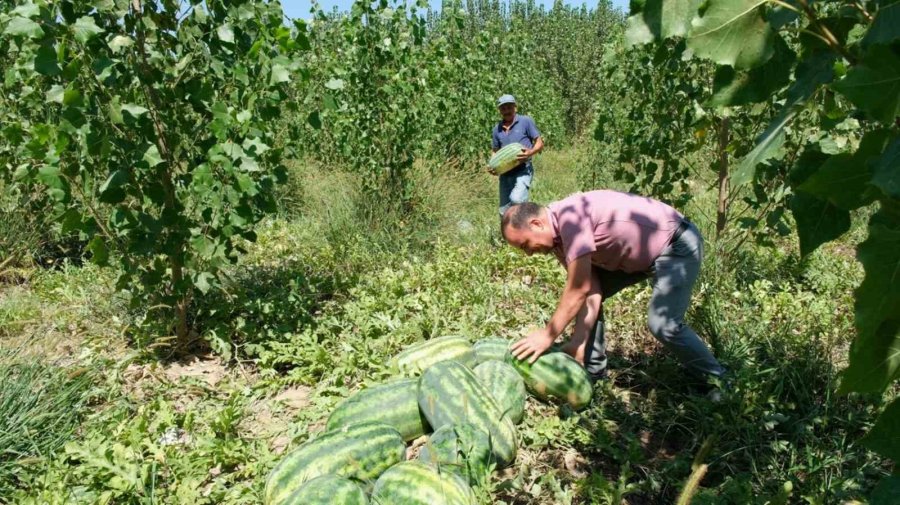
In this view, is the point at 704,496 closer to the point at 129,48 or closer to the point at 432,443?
the point at 432,443

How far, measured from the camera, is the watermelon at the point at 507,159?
271 inches

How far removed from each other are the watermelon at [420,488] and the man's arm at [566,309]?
1.04m

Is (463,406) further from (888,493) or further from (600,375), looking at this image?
(888,493)

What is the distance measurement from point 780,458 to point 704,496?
26.1 inches

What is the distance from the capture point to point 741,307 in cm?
435

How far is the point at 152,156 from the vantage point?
3324mm

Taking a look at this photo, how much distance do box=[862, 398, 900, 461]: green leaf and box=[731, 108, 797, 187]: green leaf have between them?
21.8 inches

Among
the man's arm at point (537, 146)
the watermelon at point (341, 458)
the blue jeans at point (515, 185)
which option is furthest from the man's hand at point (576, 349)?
the man's arm at point (537, 146)

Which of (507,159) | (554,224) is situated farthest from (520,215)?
(507,159)

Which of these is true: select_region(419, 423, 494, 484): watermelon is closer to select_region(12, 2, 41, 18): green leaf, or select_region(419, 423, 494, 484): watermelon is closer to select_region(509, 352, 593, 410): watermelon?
select_region(509, 352, 593, 410): watermelon

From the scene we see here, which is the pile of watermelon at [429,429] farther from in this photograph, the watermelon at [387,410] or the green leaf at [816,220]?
the green leaf at [816,220]

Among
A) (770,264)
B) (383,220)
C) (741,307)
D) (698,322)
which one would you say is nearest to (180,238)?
(383,220)

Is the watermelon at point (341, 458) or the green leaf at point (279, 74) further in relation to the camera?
the green leaf at point (279, 74)

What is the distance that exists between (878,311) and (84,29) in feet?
11.5
